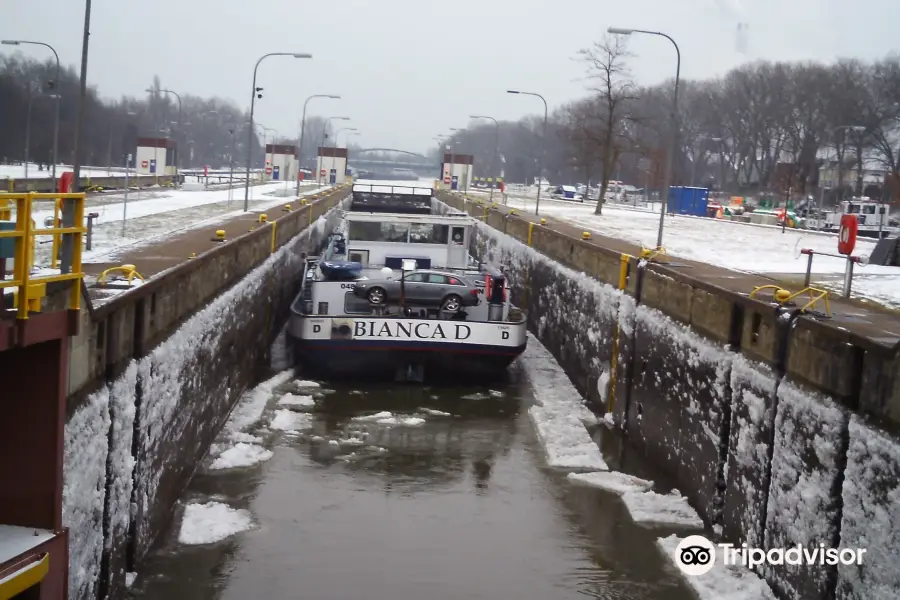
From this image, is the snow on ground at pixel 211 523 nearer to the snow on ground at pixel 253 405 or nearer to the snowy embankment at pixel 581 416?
the snow on ground at pixel 253 405

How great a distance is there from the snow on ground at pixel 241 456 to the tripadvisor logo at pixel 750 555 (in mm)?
6379

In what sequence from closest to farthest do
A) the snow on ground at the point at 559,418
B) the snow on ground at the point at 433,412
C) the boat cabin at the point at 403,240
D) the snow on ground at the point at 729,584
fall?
the snow on ground at the point at 729,584 < the snow on ground at the point at 559,418 < the snow on ground at the point at 433,412 < the boat cabin at the point at 403,240

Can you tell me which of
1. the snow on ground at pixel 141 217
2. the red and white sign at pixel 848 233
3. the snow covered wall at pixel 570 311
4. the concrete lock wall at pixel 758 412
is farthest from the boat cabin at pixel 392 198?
the red and white sign at pixel 848 233

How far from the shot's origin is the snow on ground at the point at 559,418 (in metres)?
15.6

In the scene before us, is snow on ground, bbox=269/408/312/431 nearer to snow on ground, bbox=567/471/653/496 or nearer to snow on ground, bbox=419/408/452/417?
snow on ground, bbox=419/408/452/417

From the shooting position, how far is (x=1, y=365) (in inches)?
291

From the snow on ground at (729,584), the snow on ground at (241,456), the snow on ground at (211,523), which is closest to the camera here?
the snow on ground at (729,584)

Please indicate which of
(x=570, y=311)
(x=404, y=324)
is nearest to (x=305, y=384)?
(x=404, y=324)

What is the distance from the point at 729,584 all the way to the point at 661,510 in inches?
93.3

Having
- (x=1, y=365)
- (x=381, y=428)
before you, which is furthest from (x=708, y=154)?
(x=1, y=365)

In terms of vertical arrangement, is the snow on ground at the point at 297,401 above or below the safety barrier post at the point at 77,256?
below

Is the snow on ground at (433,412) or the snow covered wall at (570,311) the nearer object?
the snow on ground at (433,412)

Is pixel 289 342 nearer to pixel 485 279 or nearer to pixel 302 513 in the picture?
pixel 485 279

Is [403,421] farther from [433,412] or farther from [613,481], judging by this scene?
[613,481]
